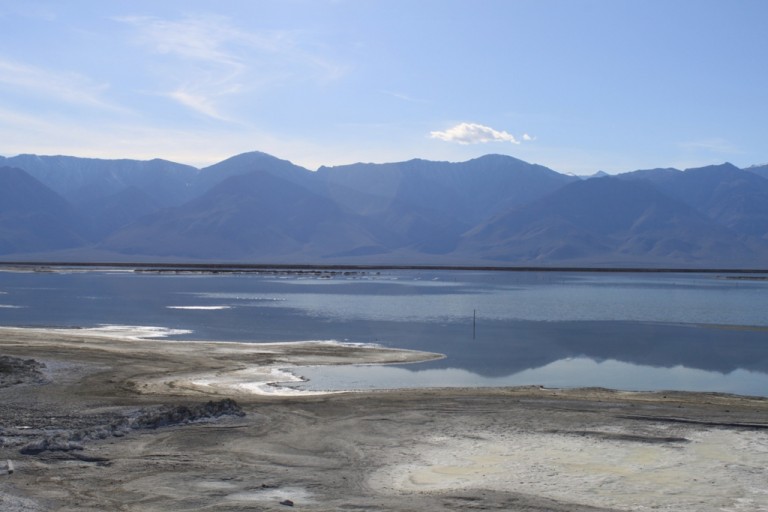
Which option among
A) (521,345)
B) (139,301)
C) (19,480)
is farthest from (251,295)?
(19,480)

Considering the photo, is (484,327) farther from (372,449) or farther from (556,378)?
(372,449)

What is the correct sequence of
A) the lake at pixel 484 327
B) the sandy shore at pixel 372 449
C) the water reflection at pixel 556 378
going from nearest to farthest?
the sandy shore at pixel 372 449
the water reflection at pixel 556 378
the lake at pixel 484 327

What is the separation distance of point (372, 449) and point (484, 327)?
31.6m

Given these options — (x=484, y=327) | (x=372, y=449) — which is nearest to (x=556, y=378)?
(x=372, y=449)

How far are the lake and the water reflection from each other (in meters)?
0.04

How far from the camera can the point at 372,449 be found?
17.5 m

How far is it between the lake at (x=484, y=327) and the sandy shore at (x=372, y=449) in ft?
15.6

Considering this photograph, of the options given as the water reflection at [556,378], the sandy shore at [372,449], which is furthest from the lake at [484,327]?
the sandy shore at [372,449]

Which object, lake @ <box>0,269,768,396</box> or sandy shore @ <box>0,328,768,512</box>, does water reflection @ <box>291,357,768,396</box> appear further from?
sandy shore @ <box>0,328,768,512</box>

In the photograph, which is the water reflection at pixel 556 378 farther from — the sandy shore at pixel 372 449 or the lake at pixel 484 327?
the sandy shore at pixel 372 449

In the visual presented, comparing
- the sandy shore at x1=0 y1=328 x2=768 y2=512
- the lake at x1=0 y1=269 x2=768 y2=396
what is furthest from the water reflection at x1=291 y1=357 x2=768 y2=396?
the sandy shore at x1=0 y1=328 x2=768 y2=512

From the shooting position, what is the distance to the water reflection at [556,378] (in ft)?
89.5

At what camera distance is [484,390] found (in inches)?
1003

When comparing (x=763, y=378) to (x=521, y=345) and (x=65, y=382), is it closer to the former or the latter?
Answer: (x=521, y=345)
